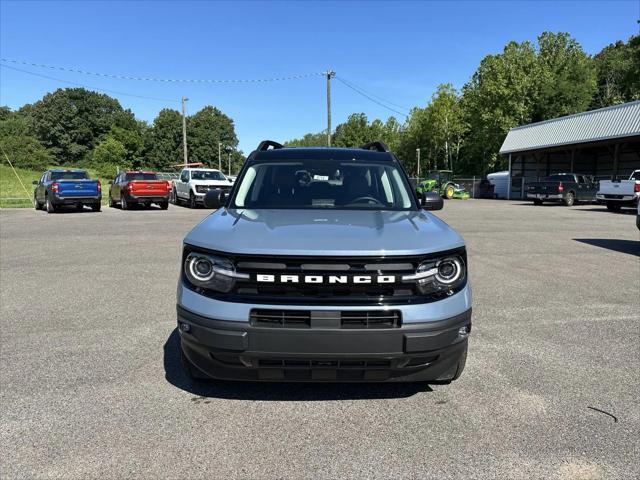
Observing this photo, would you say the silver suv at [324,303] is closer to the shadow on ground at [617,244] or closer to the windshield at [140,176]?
the shadow on ground at [617,244]

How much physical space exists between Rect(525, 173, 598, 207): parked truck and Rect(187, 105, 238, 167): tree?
3401 inches

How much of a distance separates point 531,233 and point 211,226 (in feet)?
40.8

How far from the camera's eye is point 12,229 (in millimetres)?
14500

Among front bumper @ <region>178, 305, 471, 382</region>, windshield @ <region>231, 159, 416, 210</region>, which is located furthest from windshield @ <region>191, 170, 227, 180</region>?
front bumper @ <region>178, 305, 471, 382</region>

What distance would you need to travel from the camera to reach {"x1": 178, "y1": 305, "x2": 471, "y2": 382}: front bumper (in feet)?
9.20

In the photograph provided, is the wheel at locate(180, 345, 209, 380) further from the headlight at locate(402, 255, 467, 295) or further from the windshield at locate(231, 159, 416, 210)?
the headlight at locate(402, 255, 467, 295)

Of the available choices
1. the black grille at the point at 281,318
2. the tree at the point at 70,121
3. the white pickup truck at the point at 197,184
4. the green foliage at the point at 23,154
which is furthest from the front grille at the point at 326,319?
the tree at the point at 70,121

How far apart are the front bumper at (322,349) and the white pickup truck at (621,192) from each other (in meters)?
23.2

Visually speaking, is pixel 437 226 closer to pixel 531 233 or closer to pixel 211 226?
pixel 211 226

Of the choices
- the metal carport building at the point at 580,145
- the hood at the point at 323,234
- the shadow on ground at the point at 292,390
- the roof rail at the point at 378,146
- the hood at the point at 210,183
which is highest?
the metal carport building at the point at 580,145

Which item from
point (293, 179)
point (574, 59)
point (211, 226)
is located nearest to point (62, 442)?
point (211, 226)

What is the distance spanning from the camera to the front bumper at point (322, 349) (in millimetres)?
2803

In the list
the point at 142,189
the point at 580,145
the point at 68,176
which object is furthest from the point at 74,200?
the point at 580,145

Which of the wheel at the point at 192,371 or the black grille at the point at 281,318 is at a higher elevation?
the black grille at the point at 281,318
